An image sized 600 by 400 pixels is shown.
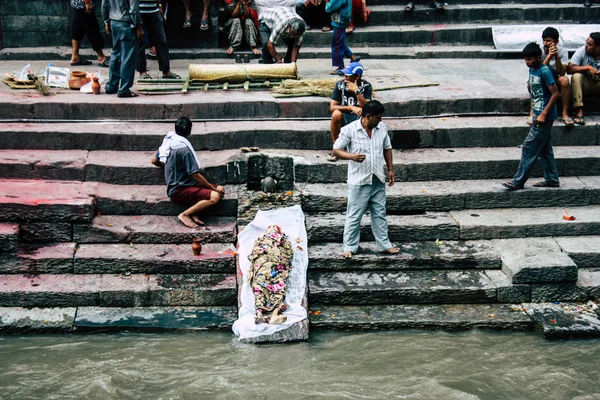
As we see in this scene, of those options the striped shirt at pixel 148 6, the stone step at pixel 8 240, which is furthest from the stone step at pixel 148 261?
the striped shirt at pixel 148 6

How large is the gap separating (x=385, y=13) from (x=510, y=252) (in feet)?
23.0

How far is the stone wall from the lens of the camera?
12.3 meters

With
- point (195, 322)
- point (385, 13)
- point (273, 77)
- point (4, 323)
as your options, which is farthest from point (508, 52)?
point (4, 323)

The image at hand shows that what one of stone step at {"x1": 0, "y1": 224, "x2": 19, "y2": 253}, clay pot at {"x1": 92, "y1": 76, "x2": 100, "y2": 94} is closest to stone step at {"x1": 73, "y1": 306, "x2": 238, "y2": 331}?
stone step at {"x1": 0, "y1": 224, "x2": 19, "y2": 253}

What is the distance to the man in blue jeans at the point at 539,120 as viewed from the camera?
812 centimetres

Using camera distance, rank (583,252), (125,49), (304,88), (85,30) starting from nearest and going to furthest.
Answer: (583,252), (125,49), (304,88), (85,30)

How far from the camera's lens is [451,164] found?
8758mm

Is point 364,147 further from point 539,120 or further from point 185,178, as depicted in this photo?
point 539,120

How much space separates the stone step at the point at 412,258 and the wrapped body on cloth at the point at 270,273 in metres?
0.40

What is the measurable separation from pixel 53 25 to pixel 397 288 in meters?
7.97

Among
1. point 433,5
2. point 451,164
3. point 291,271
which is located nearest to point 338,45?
point 451,164

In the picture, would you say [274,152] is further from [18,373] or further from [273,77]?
[18,373]

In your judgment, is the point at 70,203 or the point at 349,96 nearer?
the point at 70,203

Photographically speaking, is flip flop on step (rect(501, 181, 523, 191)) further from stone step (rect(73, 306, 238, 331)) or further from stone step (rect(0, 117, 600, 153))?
stone step (rect(73, 306, 238, 331))
